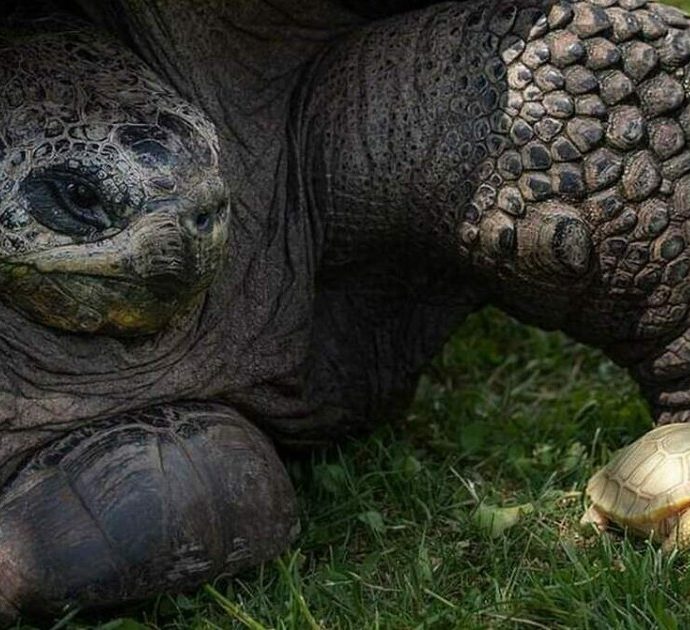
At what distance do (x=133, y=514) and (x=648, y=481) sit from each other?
880 mm

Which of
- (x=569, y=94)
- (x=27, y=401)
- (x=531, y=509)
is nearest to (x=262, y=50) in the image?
(x=569, y=94)

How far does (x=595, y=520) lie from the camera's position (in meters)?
2.64

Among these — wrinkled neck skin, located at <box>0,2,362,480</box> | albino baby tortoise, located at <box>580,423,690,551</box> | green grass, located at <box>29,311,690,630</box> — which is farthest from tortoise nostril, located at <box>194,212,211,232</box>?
albino baby tortoise, located at <box>580,423,690,551</box>

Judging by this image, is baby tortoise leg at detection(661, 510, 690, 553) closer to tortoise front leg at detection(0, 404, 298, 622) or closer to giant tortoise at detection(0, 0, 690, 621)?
giant tortoise at detection(0, 0, 690, 621)

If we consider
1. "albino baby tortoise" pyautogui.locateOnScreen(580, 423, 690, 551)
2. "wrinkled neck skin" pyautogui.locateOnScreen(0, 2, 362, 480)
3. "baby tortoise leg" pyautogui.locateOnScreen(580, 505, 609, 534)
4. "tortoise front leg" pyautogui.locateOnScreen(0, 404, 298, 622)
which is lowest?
"baby tortoise leg" pyautogui.locateOnScreen(580, 505, 609, 534)

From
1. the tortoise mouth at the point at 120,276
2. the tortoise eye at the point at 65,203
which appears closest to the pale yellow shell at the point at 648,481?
the tortoise mouth at the point at 120,276

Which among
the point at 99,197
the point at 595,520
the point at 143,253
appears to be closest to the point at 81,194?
the point at 99,197

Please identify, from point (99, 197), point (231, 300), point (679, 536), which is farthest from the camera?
point (231, 300)

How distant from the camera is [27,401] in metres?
2.46

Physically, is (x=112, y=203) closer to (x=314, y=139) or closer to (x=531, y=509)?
(x=314, y=139)

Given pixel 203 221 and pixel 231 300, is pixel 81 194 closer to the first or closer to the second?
pixel 203 221

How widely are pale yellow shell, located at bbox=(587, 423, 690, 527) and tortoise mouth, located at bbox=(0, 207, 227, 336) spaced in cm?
79

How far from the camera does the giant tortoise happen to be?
2.36 m

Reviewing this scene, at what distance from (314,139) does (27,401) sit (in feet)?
2.40
